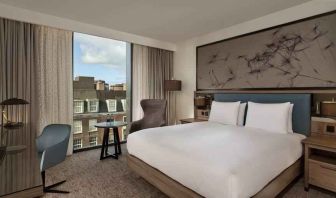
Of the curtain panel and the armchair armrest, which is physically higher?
the curtain panel

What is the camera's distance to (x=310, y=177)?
2.37 meters

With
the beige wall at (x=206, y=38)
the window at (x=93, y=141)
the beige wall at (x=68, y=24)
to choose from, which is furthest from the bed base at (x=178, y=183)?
the beige wall at (x=68, y=24)

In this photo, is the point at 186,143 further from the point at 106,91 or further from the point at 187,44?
the point at 187,44

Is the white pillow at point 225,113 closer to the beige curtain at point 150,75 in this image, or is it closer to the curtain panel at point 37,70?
the beige curtain at point 150,75

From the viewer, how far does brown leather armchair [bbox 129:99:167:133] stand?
389 centimetres

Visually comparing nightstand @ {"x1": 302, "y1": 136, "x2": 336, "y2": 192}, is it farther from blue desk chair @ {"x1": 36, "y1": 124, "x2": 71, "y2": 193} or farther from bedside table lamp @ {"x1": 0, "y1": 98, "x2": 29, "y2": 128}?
bedside table lamp @ {"x1": 0, "y1": 98, "x2": 29, "y2": 128}

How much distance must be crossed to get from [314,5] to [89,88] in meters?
4.34

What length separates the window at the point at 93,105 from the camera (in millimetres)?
4263

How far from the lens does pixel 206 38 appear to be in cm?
447

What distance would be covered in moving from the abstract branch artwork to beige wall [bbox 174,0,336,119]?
0.13 metres

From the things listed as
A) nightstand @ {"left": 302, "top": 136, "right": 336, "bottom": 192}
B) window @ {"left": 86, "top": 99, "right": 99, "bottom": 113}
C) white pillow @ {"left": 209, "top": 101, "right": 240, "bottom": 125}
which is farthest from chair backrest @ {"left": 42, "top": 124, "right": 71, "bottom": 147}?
nightstand @ {"left": 302, "top": 136, "right": 336, "bottom": 192}

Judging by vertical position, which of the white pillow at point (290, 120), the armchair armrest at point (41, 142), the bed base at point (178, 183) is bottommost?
the bed base at point (178, 183)

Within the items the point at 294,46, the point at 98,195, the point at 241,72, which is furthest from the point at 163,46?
the point at 98,195

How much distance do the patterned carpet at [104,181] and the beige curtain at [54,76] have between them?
0.80 metres
